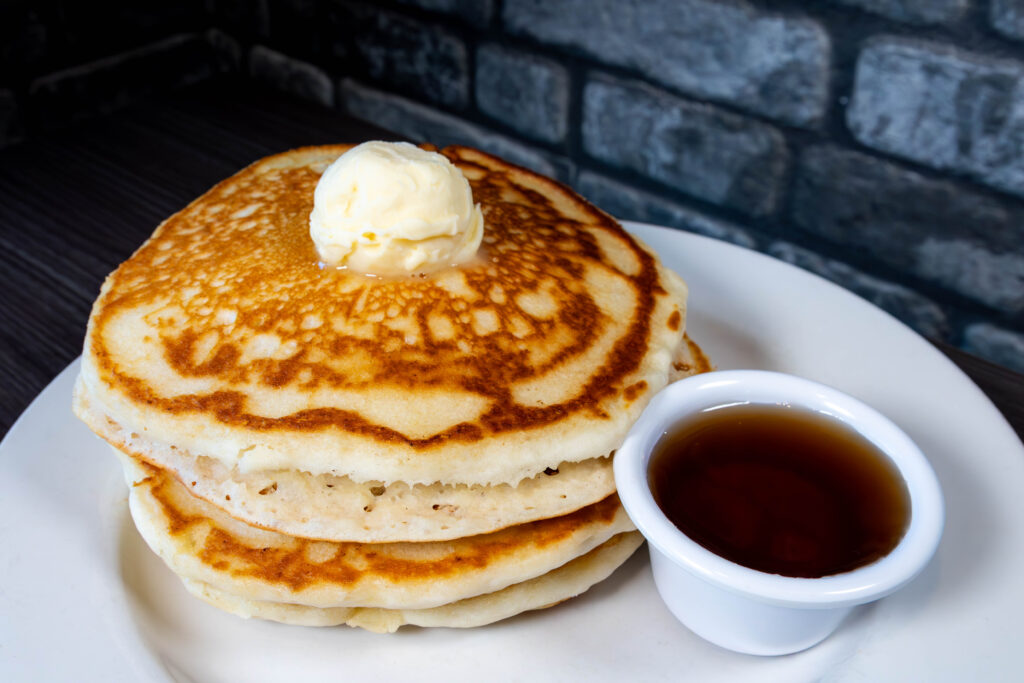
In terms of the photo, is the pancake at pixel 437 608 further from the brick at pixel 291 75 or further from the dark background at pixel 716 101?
the brick at pixel 291 75

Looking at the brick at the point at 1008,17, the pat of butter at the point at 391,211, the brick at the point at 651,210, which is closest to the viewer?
the pat of butter at the point at 391,211

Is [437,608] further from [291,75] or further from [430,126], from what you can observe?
[291,75]

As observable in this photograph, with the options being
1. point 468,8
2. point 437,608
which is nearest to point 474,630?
point 437,608

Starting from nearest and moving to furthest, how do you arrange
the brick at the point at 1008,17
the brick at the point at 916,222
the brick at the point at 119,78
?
the brick at the point at 1008,17 < the brick at the point at 916,222 < the brick at the point at 119,78

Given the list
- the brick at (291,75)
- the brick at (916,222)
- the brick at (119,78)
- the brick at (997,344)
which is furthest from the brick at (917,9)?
the brick at (119,78)

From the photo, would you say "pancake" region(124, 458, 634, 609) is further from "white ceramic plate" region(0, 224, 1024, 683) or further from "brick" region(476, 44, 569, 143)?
"brick" region(476, 44, 569, 143)

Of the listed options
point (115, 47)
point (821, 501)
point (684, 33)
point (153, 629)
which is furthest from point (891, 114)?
point (115, 47)
